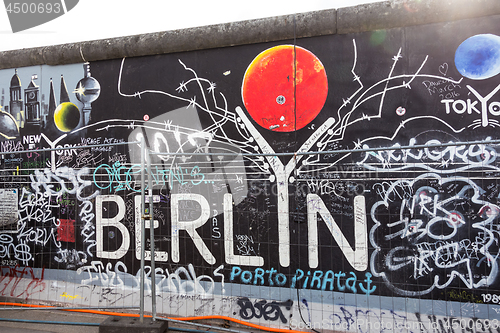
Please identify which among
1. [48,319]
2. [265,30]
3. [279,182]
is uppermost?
[265,30]

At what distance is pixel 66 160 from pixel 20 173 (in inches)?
36.5

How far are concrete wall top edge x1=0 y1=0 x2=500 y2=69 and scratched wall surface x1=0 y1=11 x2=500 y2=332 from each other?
0.12 m

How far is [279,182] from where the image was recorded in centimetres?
421

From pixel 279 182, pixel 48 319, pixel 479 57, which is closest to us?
pixel 479 57

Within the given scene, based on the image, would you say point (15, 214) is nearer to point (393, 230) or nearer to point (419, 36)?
point (393, 230)

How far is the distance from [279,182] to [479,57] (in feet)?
9.15

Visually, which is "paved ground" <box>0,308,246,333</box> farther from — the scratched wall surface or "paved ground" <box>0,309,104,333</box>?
the scratched wall surface

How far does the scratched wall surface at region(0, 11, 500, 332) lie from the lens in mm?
3637

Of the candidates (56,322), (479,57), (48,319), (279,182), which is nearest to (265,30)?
(279,182)

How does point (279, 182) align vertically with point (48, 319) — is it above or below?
above

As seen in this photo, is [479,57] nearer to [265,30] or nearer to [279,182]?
[265,30]

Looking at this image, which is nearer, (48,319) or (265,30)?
(265,30)

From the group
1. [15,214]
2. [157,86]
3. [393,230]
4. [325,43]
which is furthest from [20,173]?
[393,230]

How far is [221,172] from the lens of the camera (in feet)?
14.3
